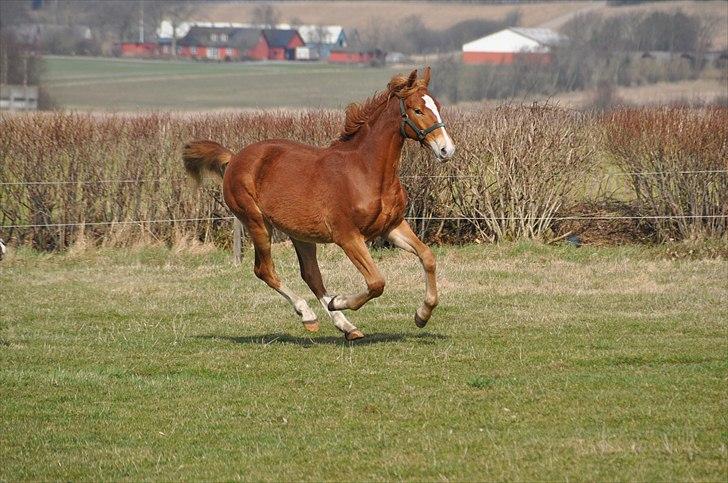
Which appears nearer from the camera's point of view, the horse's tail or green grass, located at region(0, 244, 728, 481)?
green grass, located at region(0, 244, 728, 481)

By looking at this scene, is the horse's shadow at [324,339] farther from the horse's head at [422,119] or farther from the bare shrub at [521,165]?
the bare shrub at [521,165]

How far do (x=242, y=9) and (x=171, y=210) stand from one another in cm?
12858

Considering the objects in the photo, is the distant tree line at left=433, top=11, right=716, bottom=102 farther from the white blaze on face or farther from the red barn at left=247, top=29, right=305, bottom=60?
the red barn at left=247, top=29, right=305, bottom=60

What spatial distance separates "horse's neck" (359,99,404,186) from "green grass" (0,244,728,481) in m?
1.51

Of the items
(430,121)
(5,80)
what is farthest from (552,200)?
(5,80)

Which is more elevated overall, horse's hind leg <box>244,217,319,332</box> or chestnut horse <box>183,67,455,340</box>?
chestnut horse <box>183,67,455,340</box>

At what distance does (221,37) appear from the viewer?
112438mm

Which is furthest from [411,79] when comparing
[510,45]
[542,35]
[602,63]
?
[542,35]

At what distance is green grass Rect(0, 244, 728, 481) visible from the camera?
22.4 feet

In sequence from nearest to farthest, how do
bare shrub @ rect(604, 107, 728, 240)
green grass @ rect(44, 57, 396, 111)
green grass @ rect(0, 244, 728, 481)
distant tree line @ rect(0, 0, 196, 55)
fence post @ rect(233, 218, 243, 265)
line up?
1. green grass @ rect(0, 244, 728, 481)
2. fence post @ rect(233, 218, 243, 265)
3. bare shrub @ rect(604, 107, 728, 240)
4. green grass @ rect(44, 57, 396, 111)
5. distant tree line @ rect(0, 0, 196, 55)

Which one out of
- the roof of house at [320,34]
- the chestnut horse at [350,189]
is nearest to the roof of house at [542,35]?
the roof of house at [320,34]

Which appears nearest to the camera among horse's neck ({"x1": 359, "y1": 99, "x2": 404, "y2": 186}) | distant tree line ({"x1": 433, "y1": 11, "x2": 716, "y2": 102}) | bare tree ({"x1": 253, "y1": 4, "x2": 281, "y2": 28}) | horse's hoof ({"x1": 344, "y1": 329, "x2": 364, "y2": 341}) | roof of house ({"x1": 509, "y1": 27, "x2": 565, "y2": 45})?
horse's neck ({"x1": 359, "y1": 99, "x2": 404, "y2": 186})

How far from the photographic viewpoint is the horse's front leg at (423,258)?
9938 mm

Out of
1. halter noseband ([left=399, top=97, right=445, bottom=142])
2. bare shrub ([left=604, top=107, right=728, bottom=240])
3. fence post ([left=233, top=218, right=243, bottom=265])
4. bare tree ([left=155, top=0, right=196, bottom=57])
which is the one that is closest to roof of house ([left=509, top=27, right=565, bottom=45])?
bare tree ([left=155, top=0, right=196, bottom=57])
